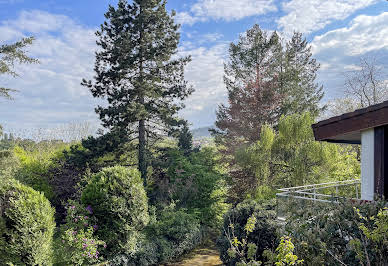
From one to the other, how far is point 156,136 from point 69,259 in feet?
31.8

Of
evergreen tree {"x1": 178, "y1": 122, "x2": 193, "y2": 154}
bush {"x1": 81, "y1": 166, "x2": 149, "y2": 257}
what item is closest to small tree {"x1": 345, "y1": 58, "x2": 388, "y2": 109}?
evergreen tree {"x1": 178, "y1": 122, "x2": 193, "y2": 154}

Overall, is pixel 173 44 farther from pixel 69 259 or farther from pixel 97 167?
pixel 69 259

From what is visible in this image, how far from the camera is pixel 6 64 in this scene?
1611cm

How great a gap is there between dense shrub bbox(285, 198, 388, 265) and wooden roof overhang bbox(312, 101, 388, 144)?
94.7 inches

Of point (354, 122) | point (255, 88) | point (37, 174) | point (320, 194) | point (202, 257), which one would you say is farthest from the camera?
point (255, 88)

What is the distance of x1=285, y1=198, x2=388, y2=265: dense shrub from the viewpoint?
3.52 metres

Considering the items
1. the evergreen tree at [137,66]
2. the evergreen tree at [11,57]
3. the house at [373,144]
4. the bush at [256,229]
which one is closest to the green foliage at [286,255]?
the house at [373,144]

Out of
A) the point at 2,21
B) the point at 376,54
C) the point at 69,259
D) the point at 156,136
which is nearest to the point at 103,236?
the point at 69,259

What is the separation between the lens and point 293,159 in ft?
43.8

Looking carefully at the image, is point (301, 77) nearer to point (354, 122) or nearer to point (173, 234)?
point (173, 234)

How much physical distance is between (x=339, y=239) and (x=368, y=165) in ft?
9.89

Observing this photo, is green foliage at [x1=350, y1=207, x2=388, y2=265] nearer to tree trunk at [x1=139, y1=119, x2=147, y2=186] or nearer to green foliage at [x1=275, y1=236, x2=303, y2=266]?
green foliage at [x1=275, y1=236, x2=303, y2=266]

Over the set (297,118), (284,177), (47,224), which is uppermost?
(297,118)

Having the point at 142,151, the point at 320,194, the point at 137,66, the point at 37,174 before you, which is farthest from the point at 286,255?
the point at 137,66
